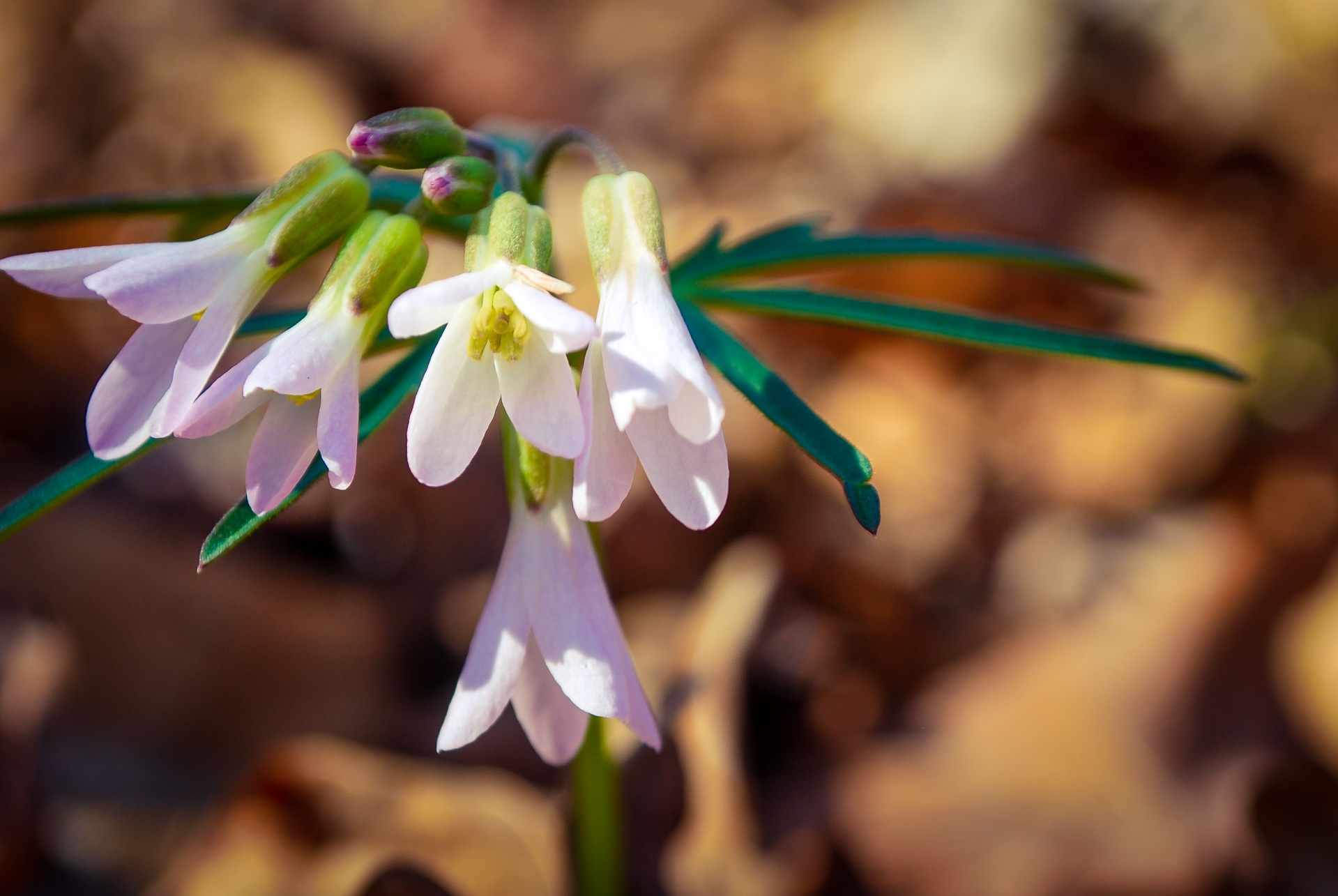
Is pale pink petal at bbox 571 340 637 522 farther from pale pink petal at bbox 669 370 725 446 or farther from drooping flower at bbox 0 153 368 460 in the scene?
drooping flower at bbox 0 153 368 460

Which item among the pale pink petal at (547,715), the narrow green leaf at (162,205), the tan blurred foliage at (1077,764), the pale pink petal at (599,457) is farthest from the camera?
the tan blurred foliage at (1077,764)

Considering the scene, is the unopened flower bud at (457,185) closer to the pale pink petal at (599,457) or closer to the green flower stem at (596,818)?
the pale pink petal at (599,457)

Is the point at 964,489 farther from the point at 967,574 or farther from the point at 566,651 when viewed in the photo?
the point at 566,651

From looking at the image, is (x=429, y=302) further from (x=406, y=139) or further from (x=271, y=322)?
(x=271, y=322)

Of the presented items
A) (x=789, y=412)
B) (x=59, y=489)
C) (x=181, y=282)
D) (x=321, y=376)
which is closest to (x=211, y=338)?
(x=181, y=282)

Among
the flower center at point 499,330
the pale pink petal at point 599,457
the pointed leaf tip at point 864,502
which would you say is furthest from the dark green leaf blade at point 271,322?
the pointed leaf tip at point 864,502

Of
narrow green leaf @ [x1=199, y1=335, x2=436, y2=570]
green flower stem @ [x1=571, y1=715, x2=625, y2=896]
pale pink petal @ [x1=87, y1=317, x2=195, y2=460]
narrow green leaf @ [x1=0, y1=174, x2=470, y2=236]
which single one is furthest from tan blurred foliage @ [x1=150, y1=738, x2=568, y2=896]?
narrow green leaf @ [x1=0, y1=174, x2=470, y2=236]

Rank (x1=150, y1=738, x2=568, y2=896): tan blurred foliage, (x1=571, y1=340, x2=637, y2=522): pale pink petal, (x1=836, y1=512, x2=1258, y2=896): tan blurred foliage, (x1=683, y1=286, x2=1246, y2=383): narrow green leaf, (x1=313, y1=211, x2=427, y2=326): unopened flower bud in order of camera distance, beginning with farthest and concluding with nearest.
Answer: (x1=836, y1=512, x2=1258, y2=896): tan blurred foliage → (x1=150, y1=738, x2=568, y2=896): tan blurred foliage → (x1=683, y1=286, x2=1246, y2=383): narrow green leaf → (x1=313, y1=211, x2=427, y2=326): unopened flower bud → (x1=571, y1=340, x2=637, y2=522): pale pink petal

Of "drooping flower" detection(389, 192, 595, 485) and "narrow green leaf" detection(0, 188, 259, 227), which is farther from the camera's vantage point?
"narrow green leaf" detection(0, 188, 259, 227)
